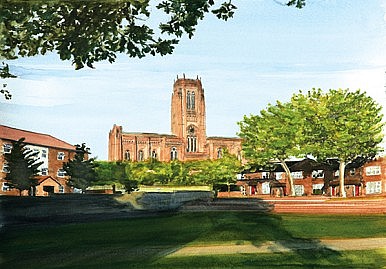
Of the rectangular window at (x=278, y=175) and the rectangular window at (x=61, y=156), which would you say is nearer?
the rectangular window at (x=61, y=156)

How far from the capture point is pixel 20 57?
277cm

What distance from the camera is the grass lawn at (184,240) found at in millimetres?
2783

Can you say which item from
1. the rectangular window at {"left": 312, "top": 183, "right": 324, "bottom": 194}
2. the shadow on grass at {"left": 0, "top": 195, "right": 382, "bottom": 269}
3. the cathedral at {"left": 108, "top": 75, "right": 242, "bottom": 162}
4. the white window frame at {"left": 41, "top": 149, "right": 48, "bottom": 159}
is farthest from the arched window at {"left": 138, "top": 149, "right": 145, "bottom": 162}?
the rectangular window at {"left": 312, "top": 183, "right": 324, "bottom": 194}

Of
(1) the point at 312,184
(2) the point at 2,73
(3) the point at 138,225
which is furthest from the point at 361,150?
(2) the point at 2,73

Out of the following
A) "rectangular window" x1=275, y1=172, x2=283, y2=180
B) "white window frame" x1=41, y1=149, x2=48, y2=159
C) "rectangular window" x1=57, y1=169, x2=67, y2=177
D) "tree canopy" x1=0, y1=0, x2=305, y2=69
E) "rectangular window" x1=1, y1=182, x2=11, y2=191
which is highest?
"tree canopy" x1=0, y1=0, x2=305, y2=69

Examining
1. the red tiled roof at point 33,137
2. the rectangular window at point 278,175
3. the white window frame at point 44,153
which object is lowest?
the rectangular window at point 278,175

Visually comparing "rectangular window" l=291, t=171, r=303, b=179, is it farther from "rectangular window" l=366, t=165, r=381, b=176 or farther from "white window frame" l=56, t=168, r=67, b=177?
"white window frame" l=56, t=168, r=67, b=177

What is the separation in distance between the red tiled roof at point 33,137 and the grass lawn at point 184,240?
0.38m

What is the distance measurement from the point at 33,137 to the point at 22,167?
0.16m

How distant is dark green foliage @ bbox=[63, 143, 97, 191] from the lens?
2812 millimetres

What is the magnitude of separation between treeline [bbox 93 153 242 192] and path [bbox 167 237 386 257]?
0.31 metres

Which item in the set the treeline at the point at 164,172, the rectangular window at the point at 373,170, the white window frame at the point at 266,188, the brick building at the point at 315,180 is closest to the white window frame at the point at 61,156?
the treeline at the point at 164,172

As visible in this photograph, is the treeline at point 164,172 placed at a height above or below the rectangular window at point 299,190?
above

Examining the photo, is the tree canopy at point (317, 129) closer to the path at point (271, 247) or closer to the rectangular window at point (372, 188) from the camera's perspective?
the rectangular window at point (372, 188)
